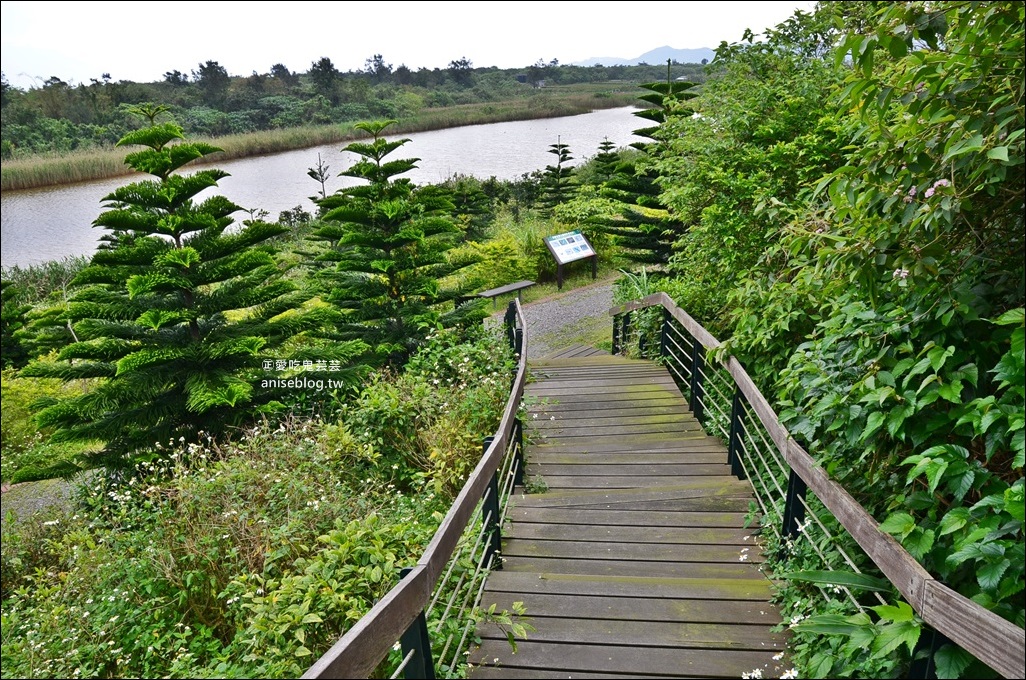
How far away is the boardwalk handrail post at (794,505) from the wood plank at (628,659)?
0.74m

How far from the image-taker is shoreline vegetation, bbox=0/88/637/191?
20156 millimetres

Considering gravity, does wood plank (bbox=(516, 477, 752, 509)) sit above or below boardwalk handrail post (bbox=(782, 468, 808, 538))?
below

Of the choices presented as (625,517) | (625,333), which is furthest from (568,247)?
(625,517)

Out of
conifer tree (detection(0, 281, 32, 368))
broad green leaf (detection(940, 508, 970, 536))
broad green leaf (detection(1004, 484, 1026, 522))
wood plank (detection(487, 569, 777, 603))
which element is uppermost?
broad green leaf (detection(1004, 484, 1026, 522))

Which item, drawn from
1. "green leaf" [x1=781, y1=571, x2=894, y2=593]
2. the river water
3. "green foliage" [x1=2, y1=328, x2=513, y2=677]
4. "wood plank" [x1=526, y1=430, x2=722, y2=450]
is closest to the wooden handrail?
"green leaf" [x1=781, y1=571, x2=894, y2=593]

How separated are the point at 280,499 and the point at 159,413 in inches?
150

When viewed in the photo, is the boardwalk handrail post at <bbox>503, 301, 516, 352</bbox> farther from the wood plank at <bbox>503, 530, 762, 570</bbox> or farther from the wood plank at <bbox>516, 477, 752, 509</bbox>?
the wood plank at <bbox>503, 530, 762, 570</bbox>

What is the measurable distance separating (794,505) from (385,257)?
667cm

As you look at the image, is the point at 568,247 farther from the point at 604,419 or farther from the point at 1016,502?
the point at 1016,502

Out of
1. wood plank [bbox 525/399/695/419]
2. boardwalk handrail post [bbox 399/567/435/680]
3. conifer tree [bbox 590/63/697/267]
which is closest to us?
boardwalk handrail post [bbox 399/567/435/680]

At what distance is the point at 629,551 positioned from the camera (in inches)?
133

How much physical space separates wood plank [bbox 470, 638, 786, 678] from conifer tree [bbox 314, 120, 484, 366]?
5850mm

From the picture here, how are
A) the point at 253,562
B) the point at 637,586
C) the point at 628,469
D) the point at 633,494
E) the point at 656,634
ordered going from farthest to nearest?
the point at 628,469 < the point at 633,494 < the point at 253,562 < the point at 637,586 < the point at 656,634

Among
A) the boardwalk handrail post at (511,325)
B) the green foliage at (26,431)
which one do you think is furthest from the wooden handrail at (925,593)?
the green foliage at (26,431)
